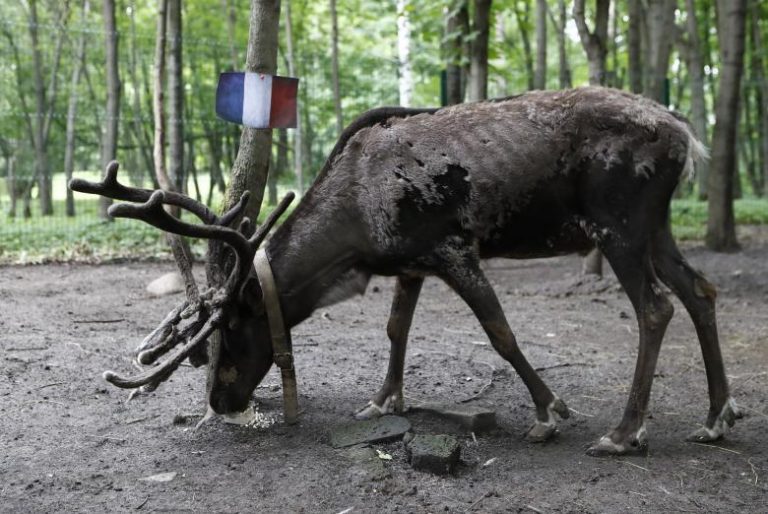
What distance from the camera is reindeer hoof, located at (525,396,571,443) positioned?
4.48 metres

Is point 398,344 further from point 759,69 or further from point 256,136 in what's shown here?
point 759,69

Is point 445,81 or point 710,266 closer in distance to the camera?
point 710,266

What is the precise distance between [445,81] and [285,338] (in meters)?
7.82

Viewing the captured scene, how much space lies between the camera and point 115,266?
34.1 ft

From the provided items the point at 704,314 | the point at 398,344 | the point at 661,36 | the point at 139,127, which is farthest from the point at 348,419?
the point at 661,36

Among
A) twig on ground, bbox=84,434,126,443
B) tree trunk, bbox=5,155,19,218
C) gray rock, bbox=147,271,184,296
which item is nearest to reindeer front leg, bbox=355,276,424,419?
twig on ground, bbox=84,434,126,443

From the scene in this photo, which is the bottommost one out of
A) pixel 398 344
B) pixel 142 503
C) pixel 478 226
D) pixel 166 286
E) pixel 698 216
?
pixel 142 503

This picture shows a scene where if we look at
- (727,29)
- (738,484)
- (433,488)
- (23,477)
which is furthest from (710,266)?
(23,477)

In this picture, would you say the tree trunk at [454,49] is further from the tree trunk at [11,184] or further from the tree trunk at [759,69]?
the tree trunk at [759,69]

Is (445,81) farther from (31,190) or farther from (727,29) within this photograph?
(31,190)

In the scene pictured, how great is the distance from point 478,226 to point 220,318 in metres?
1.46

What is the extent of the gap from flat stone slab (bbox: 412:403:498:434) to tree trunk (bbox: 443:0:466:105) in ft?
20.3

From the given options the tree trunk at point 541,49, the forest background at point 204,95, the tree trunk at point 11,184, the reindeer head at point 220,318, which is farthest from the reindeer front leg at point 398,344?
the tree trunk at point 541,49

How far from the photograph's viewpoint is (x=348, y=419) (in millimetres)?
4848
